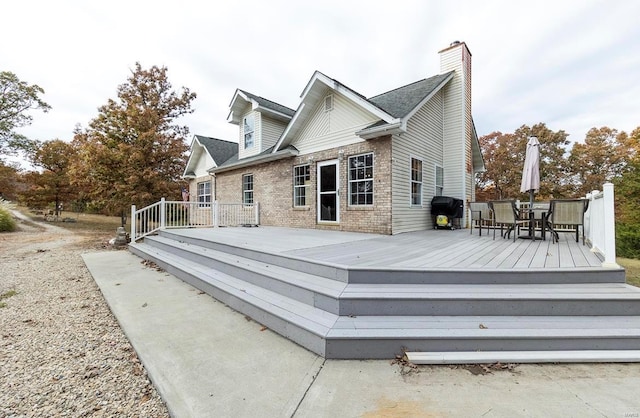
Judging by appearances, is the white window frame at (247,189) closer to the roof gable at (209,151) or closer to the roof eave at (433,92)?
the roof gable at (209,151)

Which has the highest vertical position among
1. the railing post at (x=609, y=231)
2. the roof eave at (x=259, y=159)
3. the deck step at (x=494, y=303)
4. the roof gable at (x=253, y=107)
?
the roof gable at (x=253, y=107)

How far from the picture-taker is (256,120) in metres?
12.1

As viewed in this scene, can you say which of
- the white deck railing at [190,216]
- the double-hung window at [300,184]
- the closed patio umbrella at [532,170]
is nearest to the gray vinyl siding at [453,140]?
the closed patio umbrella at [532,170]

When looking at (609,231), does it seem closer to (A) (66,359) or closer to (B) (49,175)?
(A) (66,359)

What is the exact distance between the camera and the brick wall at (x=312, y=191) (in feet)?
23.6

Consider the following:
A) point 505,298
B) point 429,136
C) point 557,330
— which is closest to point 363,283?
point 505,298

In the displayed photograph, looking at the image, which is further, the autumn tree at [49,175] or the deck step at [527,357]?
the autumn tree at [49,175]

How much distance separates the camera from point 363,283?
3125 millimetres

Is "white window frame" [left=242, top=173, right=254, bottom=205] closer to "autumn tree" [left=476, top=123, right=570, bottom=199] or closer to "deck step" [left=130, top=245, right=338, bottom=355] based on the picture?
"deck step" [left=130, top=245, right=338, bottom=355]

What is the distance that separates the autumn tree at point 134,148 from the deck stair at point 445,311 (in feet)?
35.0

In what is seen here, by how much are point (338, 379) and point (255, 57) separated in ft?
40.8

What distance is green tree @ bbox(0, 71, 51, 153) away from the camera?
1648 cm

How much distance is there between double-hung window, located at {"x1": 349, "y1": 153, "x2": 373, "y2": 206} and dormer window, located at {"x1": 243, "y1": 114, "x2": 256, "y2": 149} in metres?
6.36

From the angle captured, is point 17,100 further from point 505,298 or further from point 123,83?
point 505,298
